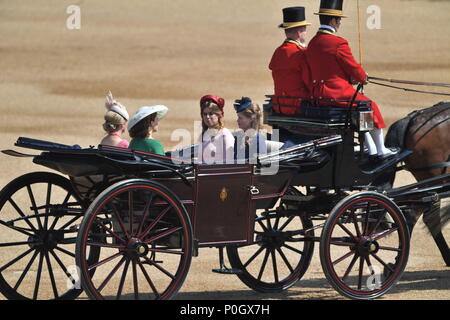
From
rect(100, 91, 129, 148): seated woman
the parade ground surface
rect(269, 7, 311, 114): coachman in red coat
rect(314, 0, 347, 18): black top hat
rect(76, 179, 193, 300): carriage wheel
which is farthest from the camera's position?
the parade ground surface

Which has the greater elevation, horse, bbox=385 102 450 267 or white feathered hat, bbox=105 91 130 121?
white feathered hat, bbox=105 91 130 121

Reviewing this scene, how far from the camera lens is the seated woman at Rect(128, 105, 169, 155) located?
5934 millimetres

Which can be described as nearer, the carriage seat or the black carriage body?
the black carriage body

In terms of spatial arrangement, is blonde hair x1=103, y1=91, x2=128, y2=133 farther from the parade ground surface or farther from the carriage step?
the parade ground surface

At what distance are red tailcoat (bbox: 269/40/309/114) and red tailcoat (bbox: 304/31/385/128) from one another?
0.76ft

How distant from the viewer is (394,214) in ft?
20.1

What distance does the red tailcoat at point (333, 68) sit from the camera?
6.29 m

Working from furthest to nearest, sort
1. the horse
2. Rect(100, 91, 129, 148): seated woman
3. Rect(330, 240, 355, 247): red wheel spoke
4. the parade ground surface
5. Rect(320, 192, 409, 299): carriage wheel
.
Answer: the parade ground surface
the horse
Rect(100, 91, 129, 148): seated woman
Rect(330, 240, 355, 247): red wheel spoke
Rect(320, 192, 409, 299): carriage wheel

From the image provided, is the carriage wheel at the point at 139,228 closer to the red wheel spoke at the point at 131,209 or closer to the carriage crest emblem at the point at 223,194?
the red wheel spoke at the point at 131,209

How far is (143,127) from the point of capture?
19.6 feet

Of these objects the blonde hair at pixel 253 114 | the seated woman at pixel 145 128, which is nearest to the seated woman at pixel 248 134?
the blonde hair at pixel 253 114

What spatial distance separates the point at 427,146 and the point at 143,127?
2.16 metres

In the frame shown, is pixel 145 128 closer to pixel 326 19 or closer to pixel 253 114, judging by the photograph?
pixel 253 114

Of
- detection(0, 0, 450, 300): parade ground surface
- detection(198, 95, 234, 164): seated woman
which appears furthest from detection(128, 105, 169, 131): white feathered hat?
detection(0, 0, 450, 300): parade ground surface
